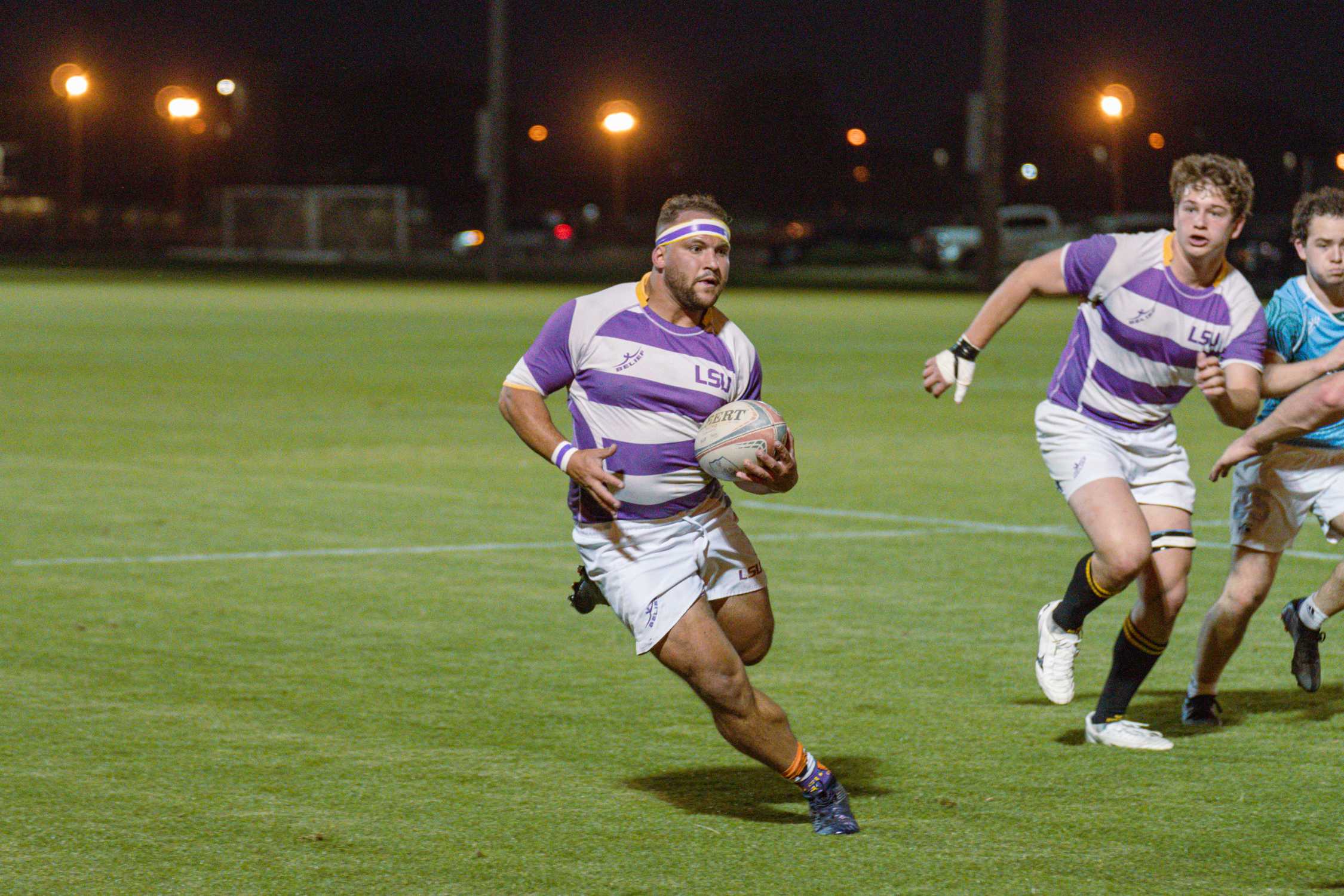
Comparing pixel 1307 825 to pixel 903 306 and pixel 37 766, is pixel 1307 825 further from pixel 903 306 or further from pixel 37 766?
pixel 903 306

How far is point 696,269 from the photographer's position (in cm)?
612

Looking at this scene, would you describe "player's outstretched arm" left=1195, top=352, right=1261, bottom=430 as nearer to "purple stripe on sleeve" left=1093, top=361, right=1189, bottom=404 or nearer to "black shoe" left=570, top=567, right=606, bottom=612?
"purple stripe on sleeve" left=1093, top=361, right=1189, bottom=404

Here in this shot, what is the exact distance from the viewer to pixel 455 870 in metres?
5.79

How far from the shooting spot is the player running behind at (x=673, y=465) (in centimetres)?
604

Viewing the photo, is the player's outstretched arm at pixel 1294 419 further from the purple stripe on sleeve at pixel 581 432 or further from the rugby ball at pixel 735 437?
the purple stripe on sleeve at pixel 581 432

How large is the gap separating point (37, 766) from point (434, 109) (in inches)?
5341

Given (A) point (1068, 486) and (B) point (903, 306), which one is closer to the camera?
(A) point (1068, 486)

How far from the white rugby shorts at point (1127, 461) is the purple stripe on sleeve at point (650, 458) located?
1614 millimetres

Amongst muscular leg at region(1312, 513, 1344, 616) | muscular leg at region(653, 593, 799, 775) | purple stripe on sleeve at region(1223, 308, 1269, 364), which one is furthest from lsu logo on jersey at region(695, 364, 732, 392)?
muscular leg at region(1312, 513, 1344, 616)

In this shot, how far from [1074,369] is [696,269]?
1.87 meters

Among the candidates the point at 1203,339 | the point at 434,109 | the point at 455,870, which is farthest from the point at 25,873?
the point at 434,109

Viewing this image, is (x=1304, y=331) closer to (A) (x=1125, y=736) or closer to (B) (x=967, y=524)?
(A) (x=1125, y=736)

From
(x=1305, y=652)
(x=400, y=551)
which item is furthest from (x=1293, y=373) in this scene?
(x=400, y=551)

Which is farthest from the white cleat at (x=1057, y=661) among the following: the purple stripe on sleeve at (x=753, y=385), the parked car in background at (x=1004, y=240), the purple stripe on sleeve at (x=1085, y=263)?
the parked car in background at (x=1004, y=240)
